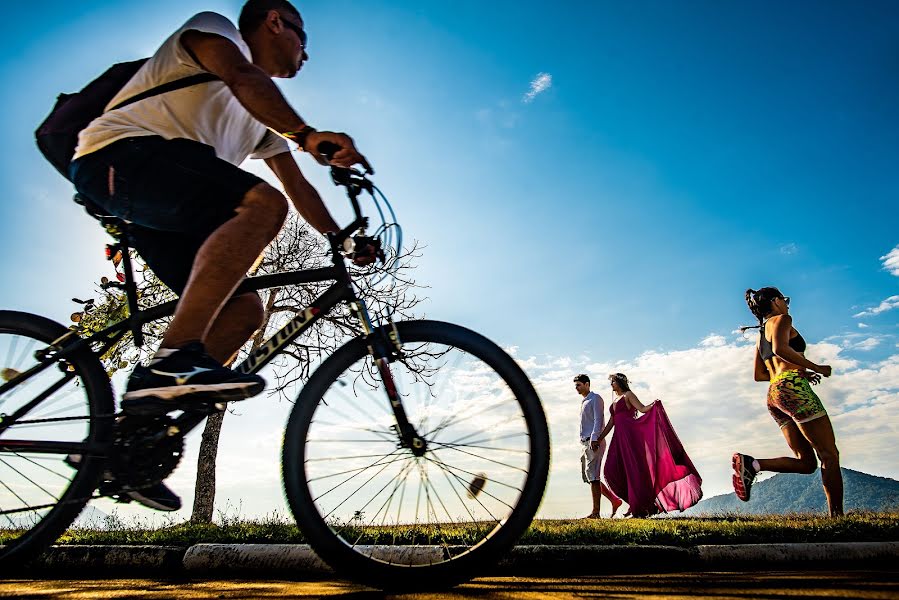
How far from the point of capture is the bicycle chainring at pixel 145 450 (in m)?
2.24

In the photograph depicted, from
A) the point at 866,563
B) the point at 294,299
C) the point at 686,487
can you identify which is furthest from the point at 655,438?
the point at 294,299

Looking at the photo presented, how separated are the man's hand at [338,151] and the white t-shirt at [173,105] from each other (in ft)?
1.35

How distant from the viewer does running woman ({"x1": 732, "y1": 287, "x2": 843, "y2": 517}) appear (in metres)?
6.33

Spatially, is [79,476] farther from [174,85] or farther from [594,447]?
[594,447]

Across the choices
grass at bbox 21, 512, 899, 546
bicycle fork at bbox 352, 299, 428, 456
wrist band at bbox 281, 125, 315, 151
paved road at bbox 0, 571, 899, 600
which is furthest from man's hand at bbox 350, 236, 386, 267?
grass at bbox 21, 512, 899, 546

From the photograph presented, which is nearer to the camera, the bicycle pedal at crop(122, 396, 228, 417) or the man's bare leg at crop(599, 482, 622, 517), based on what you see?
the bicycle pedal at crop(122, 396, 228, 417)

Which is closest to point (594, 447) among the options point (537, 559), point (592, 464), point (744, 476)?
point (592, 464)

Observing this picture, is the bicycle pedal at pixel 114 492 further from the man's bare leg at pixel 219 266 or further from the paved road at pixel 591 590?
the man's bare leg at pixel 219 266

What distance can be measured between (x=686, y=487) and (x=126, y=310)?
8.21 m

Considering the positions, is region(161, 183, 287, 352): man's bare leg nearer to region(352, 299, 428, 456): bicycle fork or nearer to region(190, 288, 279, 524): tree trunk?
region(352, 299, 428, 456): bicycle fork

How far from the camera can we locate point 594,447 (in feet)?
30.7

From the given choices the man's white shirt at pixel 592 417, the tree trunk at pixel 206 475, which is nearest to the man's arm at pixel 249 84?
the man's white shirt at pixel 592 417

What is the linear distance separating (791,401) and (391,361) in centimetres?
571

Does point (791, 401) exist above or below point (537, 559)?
above
